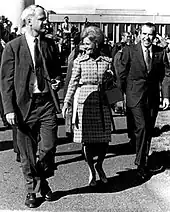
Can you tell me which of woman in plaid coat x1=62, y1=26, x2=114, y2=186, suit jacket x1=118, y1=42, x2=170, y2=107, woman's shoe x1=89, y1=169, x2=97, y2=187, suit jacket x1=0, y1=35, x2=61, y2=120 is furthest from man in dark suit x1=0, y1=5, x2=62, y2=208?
suit jacket x1=118, y1=42, x2=170, y2=107

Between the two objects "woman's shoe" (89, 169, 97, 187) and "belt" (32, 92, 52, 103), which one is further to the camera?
"woman's shoe" (89, 169, 97, 187)

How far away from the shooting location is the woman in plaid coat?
6430 mm

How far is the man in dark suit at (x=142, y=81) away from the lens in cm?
708

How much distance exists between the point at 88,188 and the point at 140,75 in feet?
5.03

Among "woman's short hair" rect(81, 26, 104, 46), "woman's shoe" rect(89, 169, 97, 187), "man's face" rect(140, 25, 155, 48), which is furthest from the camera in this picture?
"man's face" rect(140, 25, 155, 48)

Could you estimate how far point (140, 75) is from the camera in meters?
7.09

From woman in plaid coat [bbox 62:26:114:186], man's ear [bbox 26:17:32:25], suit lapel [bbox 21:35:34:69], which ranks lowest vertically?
woman in plaid coat [bbox 62:26:114:186]

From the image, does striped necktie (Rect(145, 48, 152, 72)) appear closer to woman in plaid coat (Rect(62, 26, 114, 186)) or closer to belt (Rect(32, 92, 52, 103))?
woman in plaid coat (Rect(62, 26, 114, 186))

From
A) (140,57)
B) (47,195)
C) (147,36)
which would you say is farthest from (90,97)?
(47,195)

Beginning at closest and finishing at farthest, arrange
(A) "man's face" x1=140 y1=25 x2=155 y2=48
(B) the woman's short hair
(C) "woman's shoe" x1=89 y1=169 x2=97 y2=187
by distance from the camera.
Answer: (B) the woman's short hair
(C) "woman's shoe" x1=89 y1=169 x2=97 y2=187
(A) "man's face" x1=140 y1=25 x2=155 y2=48

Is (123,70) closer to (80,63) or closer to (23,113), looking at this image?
A: (80,63)

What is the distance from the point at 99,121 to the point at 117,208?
1134mm

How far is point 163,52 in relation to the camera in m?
7.27

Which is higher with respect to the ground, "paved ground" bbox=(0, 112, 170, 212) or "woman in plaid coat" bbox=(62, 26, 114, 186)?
"woman in plaid coat" bbox=(62, 26, 114, 186)
